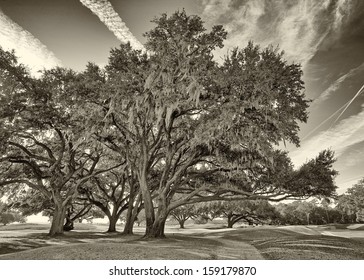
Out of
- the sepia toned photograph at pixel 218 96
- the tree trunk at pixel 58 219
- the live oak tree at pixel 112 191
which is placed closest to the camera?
the sepia toned photograph at pixel 218 96

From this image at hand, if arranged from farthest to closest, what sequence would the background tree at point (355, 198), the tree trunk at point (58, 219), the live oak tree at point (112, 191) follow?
1. the background tree at point (355, 198)
2. the live oak tree at point (112, 191)
3. the tree trunk at point (58, 219)

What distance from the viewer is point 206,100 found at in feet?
43.1

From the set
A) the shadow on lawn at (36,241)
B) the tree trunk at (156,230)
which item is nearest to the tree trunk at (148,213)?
the tree trunk at (156,230)

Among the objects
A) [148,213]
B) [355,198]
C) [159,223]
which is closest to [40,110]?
[148,213]

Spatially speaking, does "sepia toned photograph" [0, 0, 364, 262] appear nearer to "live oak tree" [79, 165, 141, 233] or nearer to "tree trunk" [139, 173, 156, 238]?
"tree trunk" [139, 173, 156, 238]

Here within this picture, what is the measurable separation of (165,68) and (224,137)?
4.37 meters

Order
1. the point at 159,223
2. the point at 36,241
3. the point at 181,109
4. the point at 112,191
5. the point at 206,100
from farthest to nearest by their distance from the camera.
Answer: the point at 112,191 < the point at 36,241 < the point at 159,223 < the point at 181,109 < the point at 206,100

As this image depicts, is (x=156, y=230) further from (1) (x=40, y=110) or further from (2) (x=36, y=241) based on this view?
(1) (x=40, y=110)

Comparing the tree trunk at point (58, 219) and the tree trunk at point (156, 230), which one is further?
the tree trunk at point (58, 219)

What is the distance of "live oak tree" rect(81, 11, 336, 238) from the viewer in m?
11.7

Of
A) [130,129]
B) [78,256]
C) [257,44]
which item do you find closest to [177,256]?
[78,256]

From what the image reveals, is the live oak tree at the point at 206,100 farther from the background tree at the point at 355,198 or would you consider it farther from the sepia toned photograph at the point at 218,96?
the background tree at the point at 355,198

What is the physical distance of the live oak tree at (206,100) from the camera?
11.7m

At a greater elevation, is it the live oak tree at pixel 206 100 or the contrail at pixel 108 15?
the contrail at pixel 108 15
